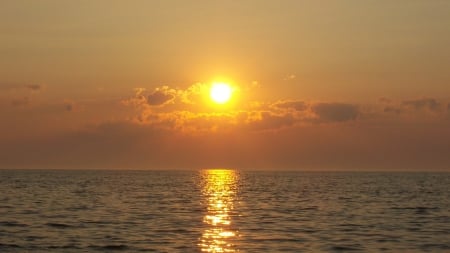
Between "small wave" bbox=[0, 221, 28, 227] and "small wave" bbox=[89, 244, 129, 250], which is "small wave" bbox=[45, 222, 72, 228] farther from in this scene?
"small wave" bbox=[89, 244, 129, 250]

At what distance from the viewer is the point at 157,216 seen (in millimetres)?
55656

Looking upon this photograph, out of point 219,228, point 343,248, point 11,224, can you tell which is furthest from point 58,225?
point 343,248

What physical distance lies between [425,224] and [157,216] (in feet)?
71.2

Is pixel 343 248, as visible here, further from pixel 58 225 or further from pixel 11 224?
pixel 11 224

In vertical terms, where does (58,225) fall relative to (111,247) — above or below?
above

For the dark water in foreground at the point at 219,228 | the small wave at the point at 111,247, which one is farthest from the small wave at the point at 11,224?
the small wave at the point at 111,247

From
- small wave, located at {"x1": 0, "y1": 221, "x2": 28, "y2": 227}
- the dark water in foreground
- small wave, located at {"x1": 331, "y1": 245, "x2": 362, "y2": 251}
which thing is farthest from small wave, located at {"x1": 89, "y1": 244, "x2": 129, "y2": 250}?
small wave, located at {"x1": 0, "y1": 221, "x2": 28, "y2": 227}

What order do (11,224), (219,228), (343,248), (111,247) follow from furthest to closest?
(11,224) → (219,228) → (343,248) → (111,247)

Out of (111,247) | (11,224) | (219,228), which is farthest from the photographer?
(11,224)

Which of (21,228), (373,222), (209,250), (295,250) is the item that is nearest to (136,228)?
(21,228)

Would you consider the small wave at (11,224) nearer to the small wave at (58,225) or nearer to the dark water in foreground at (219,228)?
the dark water in foreground at (219,228)

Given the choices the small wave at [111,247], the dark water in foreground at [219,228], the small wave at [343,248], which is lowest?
the small wave at [343,248]

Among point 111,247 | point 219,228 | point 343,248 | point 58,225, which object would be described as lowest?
point 343,248

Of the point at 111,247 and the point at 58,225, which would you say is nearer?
the point at 111,247
